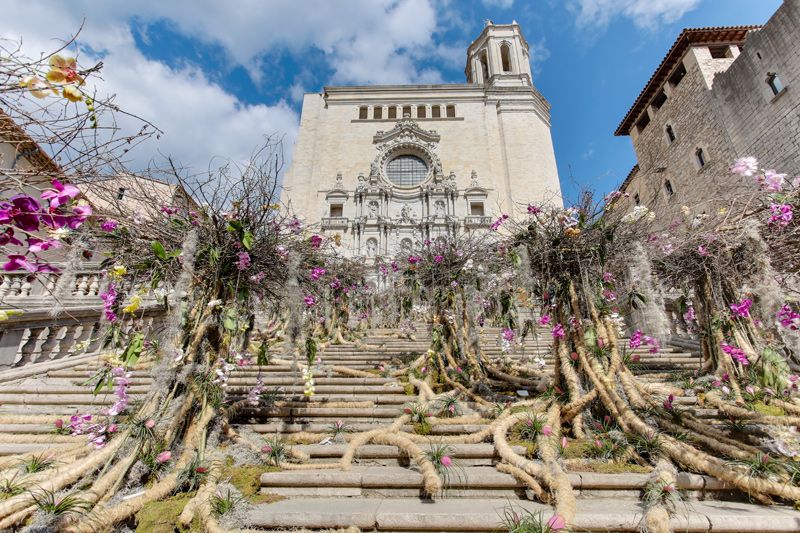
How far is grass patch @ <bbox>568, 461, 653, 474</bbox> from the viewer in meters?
2.58

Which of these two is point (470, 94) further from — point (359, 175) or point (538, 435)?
point (538, 435)

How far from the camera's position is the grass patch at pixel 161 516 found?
1.97m

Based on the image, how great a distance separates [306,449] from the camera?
3037 millimetres

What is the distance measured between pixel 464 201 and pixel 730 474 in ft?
81.4

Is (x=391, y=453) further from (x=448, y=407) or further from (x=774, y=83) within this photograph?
(x=774, y=83)

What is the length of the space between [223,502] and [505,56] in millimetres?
40277

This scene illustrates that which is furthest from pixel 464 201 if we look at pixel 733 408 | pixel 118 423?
pixel 118 423

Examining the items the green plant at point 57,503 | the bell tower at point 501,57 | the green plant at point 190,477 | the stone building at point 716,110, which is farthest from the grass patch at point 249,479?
the bell tower at point 501,57

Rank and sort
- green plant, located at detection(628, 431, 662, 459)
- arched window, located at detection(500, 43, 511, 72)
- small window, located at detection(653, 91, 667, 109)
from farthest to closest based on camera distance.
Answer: arched window, located at detection(500, 43, 511, 72) → small window, located at detection(653, 91, 667, 109) → green plant, located at detection(628, 431, 662, 459)

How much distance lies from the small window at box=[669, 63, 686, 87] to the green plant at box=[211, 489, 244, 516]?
2282 centimetres

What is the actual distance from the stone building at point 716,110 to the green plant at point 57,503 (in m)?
10.3

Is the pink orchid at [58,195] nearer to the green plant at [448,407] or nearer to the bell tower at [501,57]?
the green plant at [448,407]

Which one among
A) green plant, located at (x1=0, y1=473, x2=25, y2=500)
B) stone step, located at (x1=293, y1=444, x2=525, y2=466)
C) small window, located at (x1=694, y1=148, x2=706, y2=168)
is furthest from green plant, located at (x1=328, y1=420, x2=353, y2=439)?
small window, located at (x1=694, y1=148, x2=706, y2=168)

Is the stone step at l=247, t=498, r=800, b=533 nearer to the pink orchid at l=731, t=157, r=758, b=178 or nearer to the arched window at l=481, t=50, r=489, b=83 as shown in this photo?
the pink orchid at l=731, t=157, r=758, b=178
